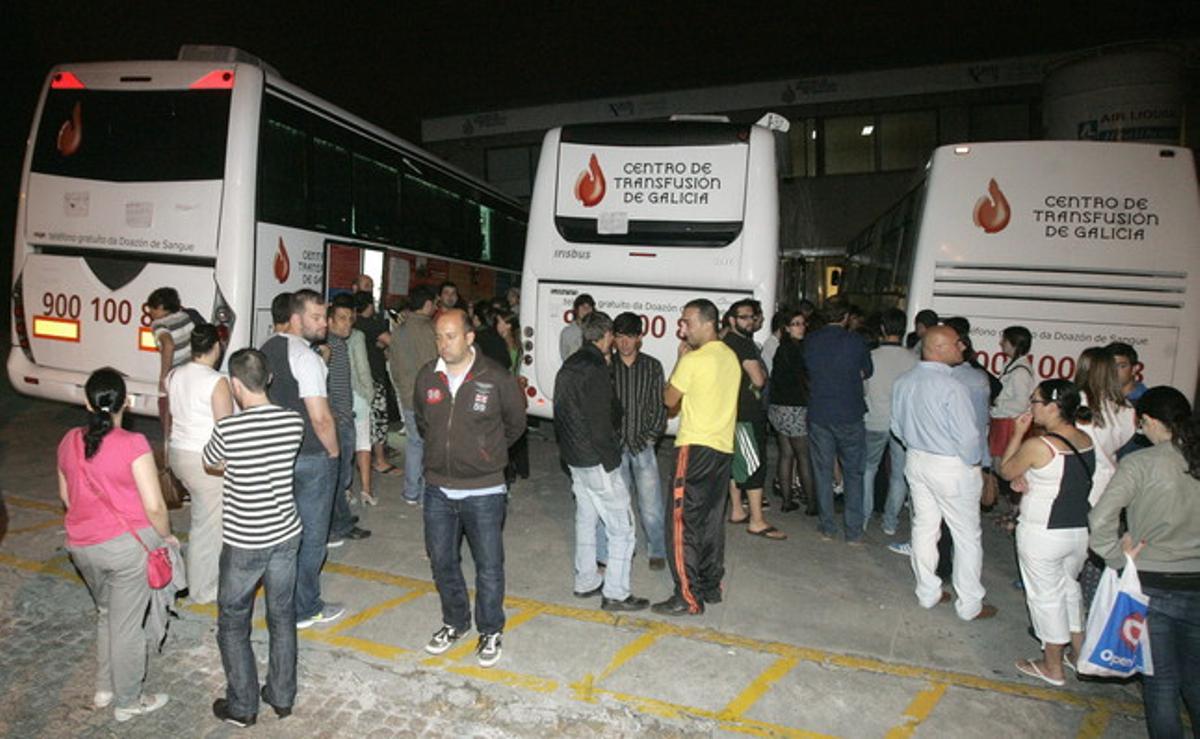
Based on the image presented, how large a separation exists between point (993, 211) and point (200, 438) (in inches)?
279

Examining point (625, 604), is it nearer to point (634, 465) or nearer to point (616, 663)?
point (616, 663)

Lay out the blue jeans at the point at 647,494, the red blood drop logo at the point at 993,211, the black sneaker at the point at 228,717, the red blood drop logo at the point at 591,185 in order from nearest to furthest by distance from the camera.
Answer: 1. the black sneaker at the point at 228,717
2. the blue jeans at the point at 647,494
3. the red blood drop logo at the point at 993,211
4. the red blood drop logo at the point at 591,185

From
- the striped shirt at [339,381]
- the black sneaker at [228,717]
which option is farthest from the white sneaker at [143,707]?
the striped shirt at [339,381]

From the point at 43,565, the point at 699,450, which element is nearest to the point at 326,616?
the point at 43,565

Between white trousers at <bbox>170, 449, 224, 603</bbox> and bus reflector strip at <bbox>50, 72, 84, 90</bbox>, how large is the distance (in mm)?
4858

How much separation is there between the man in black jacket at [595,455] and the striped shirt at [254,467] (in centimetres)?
176

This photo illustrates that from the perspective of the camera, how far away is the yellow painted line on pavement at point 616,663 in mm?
4012

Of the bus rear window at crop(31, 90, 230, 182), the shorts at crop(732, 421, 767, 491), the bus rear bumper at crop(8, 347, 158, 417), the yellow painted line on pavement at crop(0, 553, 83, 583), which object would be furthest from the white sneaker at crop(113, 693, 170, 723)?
the bus rear window at crop(31, 90, 230, 182)

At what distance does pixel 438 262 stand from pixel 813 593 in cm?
782

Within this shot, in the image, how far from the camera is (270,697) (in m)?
3.70

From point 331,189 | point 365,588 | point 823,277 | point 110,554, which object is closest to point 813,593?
point 365,588

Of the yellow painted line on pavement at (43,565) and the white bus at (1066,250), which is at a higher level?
the white bus at (1066,250)

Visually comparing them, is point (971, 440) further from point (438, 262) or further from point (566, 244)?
point (438, 262)

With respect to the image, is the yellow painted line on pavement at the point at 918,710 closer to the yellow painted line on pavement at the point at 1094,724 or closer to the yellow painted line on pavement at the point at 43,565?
the yellow painted line on pavement at the point at 1094,724
